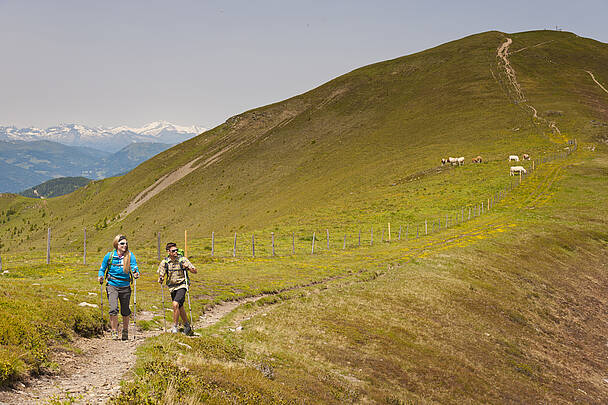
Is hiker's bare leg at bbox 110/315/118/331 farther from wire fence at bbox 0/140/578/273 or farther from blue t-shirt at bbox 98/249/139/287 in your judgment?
wire fence at bbox 0/140/578/273

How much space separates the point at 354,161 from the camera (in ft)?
350

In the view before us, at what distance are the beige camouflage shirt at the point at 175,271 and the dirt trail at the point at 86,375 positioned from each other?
2.23 metres

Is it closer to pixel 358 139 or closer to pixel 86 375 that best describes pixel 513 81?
pixel 358 139

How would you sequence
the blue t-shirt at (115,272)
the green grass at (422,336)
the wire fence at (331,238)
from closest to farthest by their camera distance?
the green grass at (422,336) < the blue t-shirt at (115,272) < the wire fence at (331,238)

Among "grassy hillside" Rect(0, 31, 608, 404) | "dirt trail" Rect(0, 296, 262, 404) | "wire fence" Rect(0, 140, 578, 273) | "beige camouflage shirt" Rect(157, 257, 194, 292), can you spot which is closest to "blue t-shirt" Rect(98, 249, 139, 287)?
"beige camouflage shirt" Rect(157, 257, 194, 292)

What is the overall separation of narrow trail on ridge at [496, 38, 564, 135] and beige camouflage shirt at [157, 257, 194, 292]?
98774 mm

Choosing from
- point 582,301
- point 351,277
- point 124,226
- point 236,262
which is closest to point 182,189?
point 124,226

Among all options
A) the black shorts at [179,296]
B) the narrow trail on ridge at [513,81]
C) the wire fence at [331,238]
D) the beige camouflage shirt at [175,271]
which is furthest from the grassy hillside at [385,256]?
the beige camouflage shirt at [175,271]

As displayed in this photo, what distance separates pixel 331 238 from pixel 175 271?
3844cm

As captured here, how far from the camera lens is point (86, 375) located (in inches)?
452

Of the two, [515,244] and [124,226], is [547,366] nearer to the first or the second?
[515,244]

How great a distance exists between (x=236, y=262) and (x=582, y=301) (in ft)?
95.3

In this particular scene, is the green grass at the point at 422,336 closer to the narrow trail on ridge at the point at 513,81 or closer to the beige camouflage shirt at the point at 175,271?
the beige camouflage shirt at the point at 175,271

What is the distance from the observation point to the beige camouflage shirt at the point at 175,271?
16.6m
